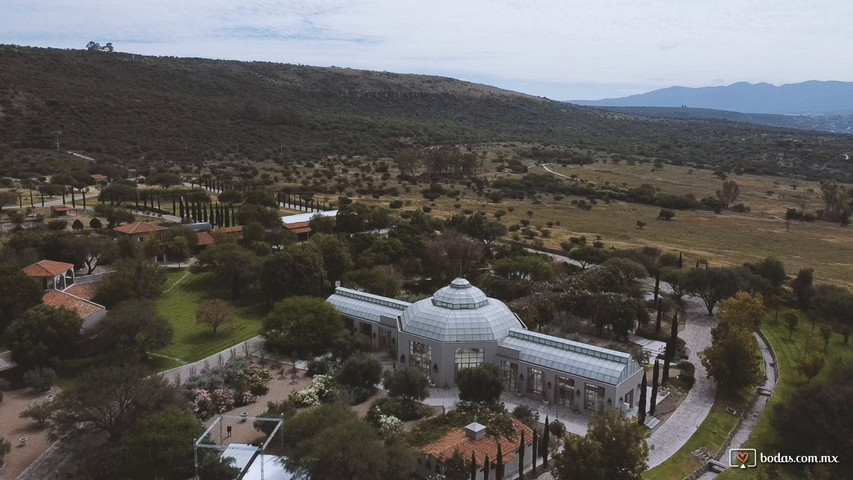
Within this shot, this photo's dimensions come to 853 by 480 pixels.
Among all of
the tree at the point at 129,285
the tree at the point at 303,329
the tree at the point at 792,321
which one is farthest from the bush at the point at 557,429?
the tree at the point at 129,285

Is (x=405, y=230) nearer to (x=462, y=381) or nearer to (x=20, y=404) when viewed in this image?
(x=462, y=381)

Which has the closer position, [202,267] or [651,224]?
[202,267]

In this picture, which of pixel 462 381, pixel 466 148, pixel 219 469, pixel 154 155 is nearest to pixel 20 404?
pixel 219 469

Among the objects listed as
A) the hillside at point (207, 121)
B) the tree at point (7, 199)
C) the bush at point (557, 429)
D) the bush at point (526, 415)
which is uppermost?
the hillside at point (207, 121)

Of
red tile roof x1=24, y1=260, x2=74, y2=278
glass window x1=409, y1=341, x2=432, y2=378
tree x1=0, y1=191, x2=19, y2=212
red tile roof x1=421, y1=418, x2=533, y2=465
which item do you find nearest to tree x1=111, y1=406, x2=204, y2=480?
red tile roof x1=421, y1=418, x2=533, y2=465

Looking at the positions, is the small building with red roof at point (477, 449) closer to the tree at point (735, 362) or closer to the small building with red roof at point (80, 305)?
the tree at point (735, 362)

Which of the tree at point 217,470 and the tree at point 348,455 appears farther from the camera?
the tree at point 217,470

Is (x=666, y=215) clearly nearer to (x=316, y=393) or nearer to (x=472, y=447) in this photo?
(x=316, y=393)
